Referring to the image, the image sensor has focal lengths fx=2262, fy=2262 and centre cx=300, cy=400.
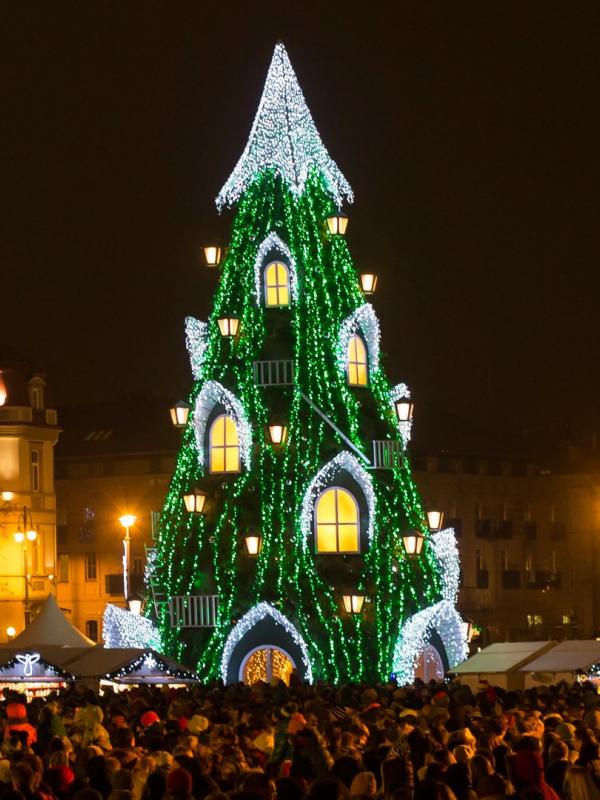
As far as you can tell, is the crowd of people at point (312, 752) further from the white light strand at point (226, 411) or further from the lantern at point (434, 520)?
the lantern at point (434, 520)

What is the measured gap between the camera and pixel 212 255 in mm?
55312

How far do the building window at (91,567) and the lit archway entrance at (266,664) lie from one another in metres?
52.7

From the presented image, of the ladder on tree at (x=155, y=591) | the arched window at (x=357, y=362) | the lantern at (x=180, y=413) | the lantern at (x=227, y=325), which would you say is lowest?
the ladder on tree at (x=155, y=591)

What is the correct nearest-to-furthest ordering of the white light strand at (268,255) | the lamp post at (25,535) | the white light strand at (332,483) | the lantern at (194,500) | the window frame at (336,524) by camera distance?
the lantern at (194,500), the white light strand at (332,483), the window frame at (336,524), the white light strand at (268,255), the lamp post at (25,535)

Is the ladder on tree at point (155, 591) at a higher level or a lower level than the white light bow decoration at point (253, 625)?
higher

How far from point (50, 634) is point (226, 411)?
8.93 metres

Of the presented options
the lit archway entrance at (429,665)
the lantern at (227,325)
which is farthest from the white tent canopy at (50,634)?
the lit archway entrance at (429,665)

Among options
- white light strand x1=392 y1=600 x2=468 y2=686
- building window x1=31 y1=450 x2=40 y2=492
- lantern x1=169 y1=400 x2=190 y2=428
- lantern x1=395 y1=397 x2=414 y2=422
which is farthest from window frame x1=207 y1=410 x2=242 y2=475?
building window x1=31 y1=450 x2=40 y2=492

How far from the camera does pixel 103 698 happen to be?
37.1 m

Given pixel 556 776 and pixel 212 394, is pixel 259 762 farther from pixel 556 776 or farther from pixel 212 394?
pixel 212 394

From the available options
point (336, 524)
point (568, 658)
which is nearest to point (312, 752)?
point (568, 658)

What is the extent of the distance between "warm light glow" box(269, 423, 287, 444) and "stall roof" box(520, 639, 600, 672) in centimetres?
1126

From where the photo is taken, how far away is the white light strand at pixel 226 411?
2100 inches

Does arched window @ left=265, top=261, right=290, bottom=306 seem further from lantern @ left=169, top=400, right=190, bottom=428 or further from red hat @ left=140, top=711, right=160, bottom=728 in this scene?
red hat @ left=140, top=711, right=160, bottom=728
